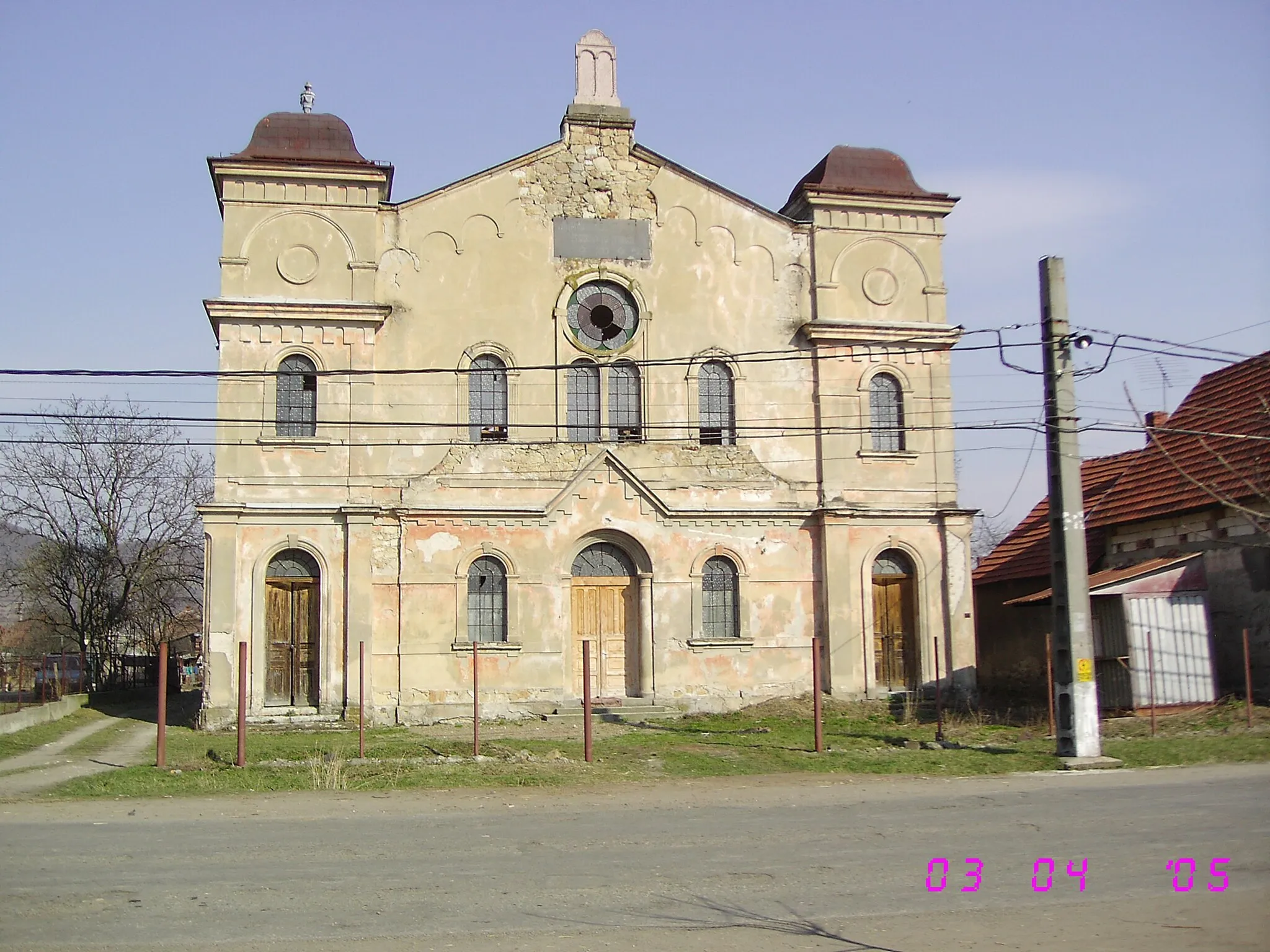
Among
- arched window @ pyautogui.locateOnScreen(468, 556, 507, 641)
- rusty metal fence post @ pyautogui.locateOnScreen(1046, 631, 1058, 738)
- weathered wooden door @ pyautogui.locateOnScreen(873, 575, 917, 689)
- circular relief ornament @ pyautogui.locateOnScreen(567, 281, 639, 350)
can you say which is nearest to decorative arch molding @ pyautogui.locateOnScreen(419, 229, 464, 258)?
circular relief ornament @ pyautogui.locateOnScreen(567, 281, 639, 350)

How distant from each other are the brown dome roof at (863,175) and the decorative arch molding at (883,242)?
950mm

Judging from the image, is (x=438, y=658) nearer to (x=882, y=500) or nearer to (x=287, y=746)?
(x=287, y=746)

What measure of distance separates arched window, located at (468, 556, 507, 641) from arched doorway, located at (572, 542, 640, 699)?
1454mm

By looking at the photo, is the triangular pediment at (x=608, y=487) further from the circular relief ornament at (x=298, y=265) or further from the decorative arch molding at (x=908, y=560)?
the circular relief ornament at (x=298, y=265)

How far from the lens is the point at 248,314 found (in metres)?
23.8

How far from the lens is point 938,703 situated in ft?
67.5

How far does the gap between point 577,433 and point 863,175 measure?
843 centimetres

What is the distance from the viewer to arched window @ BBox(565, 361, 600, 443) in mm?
25047

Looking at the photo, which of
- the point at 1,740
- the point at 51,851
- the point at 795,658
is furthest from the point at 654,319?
the point at 51,851

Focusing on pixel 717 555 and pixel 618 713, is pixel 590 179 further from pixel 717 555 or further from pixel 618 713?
pixel 618 713

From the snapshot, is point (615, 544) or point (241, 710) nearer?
point (241, 710)

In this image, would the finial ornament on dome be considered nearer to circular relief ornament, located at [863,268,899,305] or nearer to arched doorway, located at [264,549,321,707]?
circular relief ornament, located at [863,268,899,305]

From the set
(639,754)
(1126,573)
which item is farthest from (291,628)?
(1126,573)

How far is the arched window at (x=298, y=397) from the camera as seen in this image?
78.7 feet
